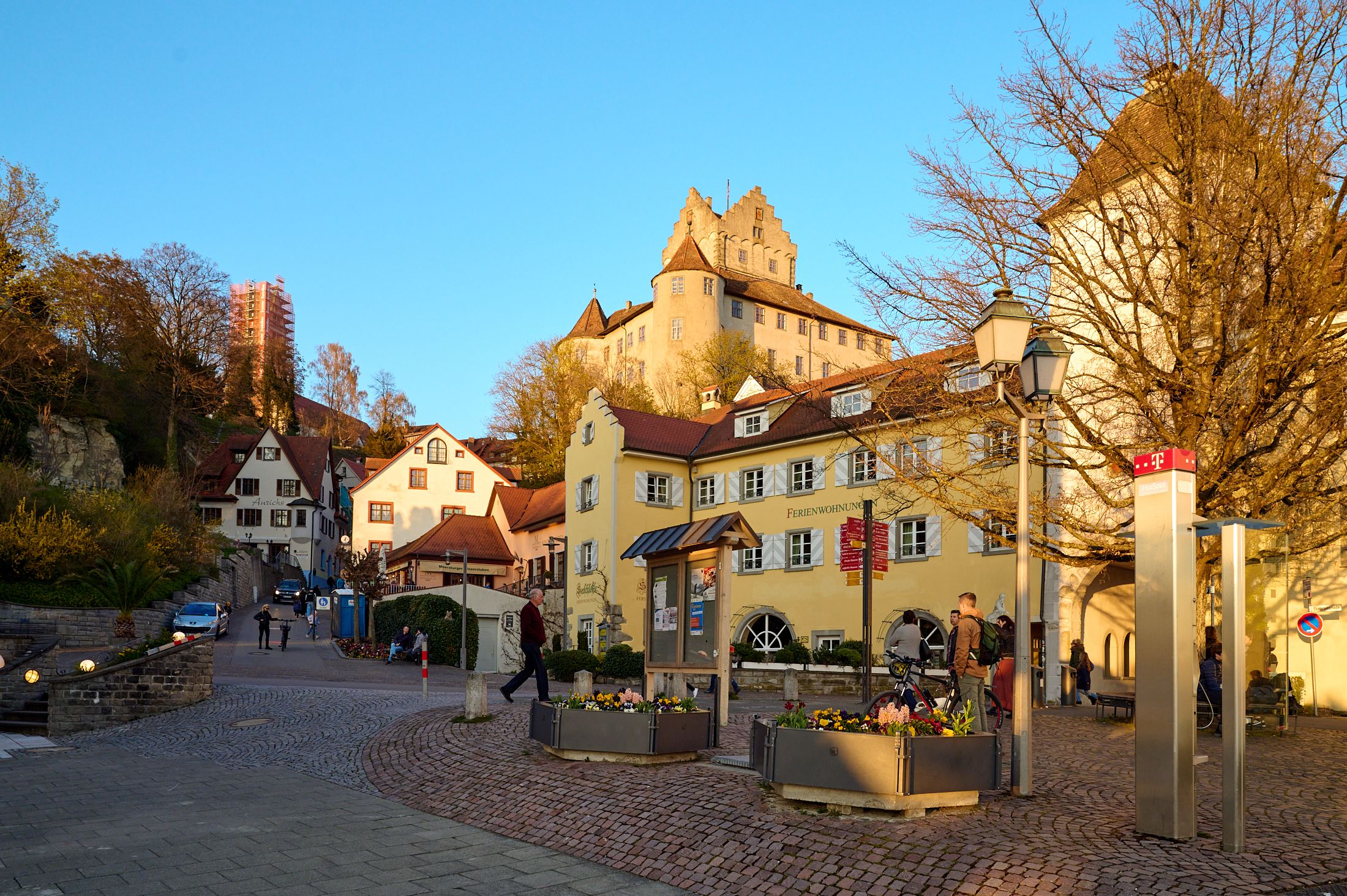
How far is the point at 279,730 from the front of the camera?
17750mm

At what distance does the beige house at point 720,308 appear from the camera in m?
91.1

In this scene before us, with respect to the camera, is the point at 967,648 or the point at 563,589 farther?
the point at 563,589

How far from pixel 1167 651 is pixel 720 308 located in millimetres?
86593

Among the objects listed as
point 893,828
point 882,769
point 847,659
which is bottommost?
point 847,659

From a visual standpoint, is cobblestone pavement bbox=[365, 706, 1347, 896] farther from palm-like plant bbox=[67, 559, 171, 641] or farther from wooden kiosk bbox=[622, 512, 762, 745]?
palm-like plant bbox=[67, 559, 171, 641]

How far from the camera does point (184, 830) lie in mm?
10305

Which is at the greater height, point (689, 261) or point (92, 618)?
point (689, 261)

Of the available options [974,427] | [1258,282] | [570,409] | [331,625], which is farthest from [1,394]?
[1258,282]

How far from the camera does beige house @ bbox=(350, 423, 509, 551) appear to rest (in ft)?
243

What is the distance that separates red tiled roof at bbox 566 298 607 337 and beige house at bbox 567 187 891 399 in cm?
9

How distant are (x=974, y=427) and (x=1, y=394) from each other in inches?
1696

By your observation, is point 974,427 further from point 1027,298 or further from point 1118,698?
point 1118,698

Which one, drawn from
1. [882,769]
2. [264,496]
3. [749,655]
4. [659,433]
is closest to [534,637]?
[882,769]

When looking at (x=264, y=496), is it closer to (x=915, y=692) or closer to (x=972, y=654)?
(x=915, y=692)
